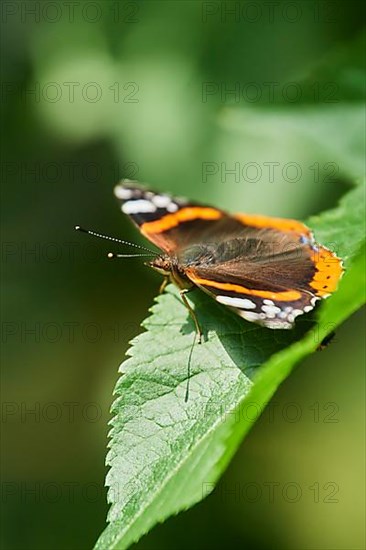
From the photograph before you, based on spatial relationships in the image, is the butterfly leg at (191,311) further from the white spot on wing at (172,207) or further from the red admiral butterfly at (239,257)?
the white spot on wing at (172,207)

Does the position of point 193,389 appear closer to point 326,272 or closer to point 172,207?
point 326,272

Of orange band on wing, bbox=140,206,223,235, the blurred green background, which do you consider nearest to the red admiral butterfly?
orange band on wing, bbox=140,206,223,235

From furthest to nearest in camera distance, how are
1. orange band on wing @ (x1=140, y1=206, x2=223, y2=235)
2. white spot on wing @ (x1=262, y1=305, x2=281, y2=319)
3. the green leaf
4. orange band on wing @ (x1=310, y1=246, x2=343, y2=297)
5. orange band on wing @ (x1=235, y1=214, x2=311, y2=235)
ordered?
orange band on wing @ (x1=140, y1=206, x2=223, y2=235)
orange band on wing @ (x1=235, y1=214, x2=311, y2=235)
orange band on wing @ (x1=310, y1=246, x2=343, y2=297)
white spot on wing @ (x1=262, y1=305, x2=281, y2=319)
the green leaf

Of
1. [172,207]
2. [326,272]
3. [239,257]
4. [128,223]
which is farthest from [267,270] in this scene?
[128,223]

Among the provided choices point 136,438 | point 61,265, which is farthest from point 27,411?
point 136,438

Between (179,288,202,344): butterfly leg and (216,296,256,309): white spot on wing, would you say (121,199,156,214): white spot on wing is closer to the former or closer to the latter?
(179,288,202,344): butterfly leg

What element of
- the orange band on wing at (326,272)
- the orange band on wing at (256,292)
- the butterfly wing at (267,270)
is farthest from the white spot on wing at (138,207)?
the orange band on wing at (326,272)
